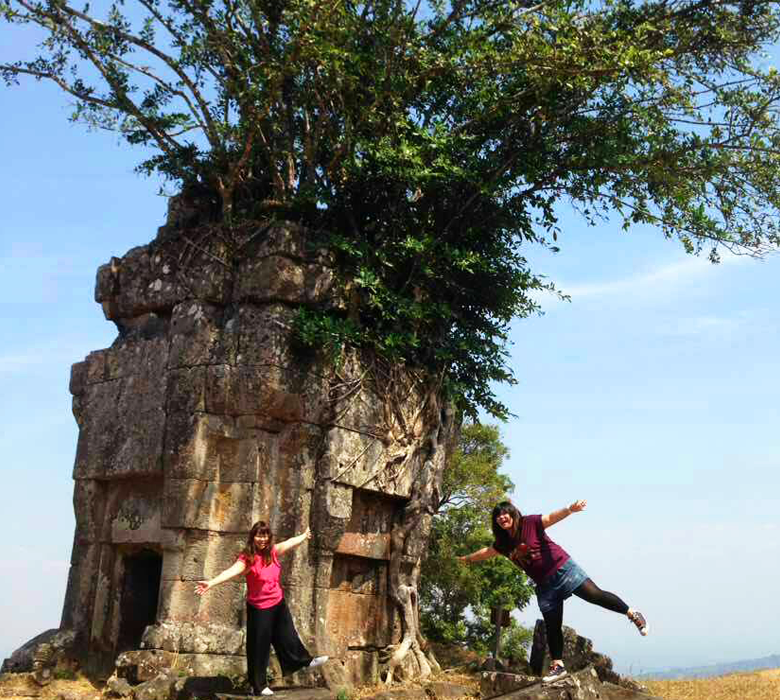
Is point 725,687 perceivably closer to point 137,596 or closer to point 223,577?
point 137,596

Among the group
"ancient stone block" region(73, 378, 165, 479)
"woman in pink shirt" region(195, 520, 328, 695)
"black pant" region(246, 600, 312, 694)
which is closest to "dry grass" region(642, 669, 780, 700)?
"black pant" region(246, 600, 312, 694)

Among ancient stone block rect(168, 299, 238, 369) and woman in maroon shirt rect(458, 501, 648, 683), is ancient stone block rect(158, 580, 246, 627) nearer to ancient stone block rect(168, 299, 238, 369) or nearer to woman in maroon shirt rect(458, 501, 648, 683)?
ancient stone block rect(168, 299, 238, 369)

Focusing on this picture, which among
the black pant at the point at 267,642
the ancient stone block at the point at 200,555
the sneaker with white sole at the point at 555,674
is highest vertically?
the ancient stone block at the point at 200,555

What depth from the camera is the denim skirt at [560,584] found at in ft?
31.4

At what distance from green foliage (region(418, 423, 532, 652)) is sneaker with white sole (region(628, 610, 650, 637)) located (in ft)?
50.2

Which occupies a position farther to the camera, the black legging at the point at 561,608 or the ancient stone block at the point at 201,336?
the ancient stone block at the point at 201,336

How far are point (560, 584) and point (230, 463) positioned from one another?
6.26 m

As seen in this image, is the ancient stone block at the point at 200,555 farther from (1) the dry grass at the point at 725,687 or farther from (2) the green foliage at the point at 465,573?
(2) the green foliage at the point at 465,573

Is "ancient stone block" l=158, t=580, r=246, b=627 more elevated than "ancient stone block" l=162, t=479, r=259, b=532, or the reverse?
"ancient stone block" l=162, t=479, r=259, b=532

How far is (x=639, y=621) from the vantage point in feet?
29.8

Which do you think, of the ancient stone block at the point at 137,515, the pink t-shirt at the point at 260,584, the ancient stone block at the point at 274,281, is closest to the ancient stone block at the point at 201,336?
the ancient stone block at the point at 274,281

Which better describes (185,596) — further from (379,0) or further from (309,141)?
(379,0)

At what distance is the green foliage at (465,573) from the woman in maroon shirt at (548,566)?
48.6ft

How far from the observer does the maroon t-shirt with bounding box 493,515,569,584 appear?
9641mm
